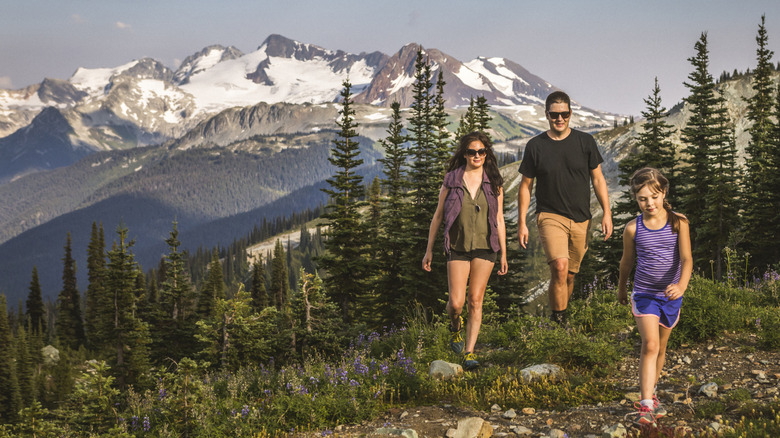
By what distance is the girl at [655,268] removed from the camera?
206 inches

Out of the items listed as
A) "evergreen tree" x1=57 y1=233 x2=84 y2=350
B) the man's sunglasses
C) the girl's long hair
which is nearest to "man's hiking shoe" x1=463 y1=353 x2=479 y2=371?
the girl's long hair

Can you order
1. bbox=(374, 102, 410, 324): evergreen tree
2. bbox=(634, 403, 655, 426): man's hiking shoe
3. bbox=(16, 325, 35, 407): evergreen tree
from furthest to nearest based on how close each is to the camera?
bbox=(16, 325, 35, 407): evergreen tree, bbox=(374, 102, 410, 324): evergreen tree, bbox=(634, 403, 655, 426): man's hiking shoe

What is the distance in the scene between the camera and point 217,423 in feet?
20.9

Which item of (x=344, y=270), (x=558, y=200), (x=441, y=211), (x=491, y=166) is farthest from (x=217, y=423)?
(x=344, y=270)

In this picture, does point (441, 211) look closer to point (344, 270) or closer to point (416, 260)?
point (416, 260)

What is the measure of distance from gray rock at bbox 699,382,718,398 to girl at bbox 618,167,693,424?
1009 millimetres

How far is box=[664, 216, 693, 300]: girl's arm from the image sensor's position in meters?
5.22

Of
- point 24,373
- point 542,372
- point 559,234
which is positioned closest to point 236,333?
point 542,372

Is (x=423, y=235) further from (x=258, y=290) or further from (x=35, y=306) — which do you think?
(x=35, y=306)

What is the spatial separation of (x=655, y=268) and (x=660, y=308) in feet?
1.40

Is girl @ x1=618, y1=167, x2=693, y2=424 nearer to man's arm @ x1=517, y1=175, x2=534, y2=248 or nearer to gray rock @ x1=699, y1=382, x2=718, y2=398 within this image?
gray rock @ x1=699, y1=382, x2=718, y2=398

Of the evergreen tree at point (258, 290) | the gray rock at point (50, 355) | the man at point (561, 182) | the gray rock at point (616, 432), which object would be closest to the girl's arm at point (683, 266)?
the gray rock at point (616, 432)

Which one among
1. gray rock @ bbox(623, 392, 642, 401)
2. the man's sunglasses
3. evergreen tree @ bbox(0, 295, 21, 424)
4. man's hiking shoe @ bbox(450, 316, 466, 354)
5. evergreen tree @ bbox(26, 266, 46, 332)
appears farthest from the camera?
evergreen tree @ bbox(26, 266, 46, 332)

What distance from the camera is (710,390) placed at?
231 inches
